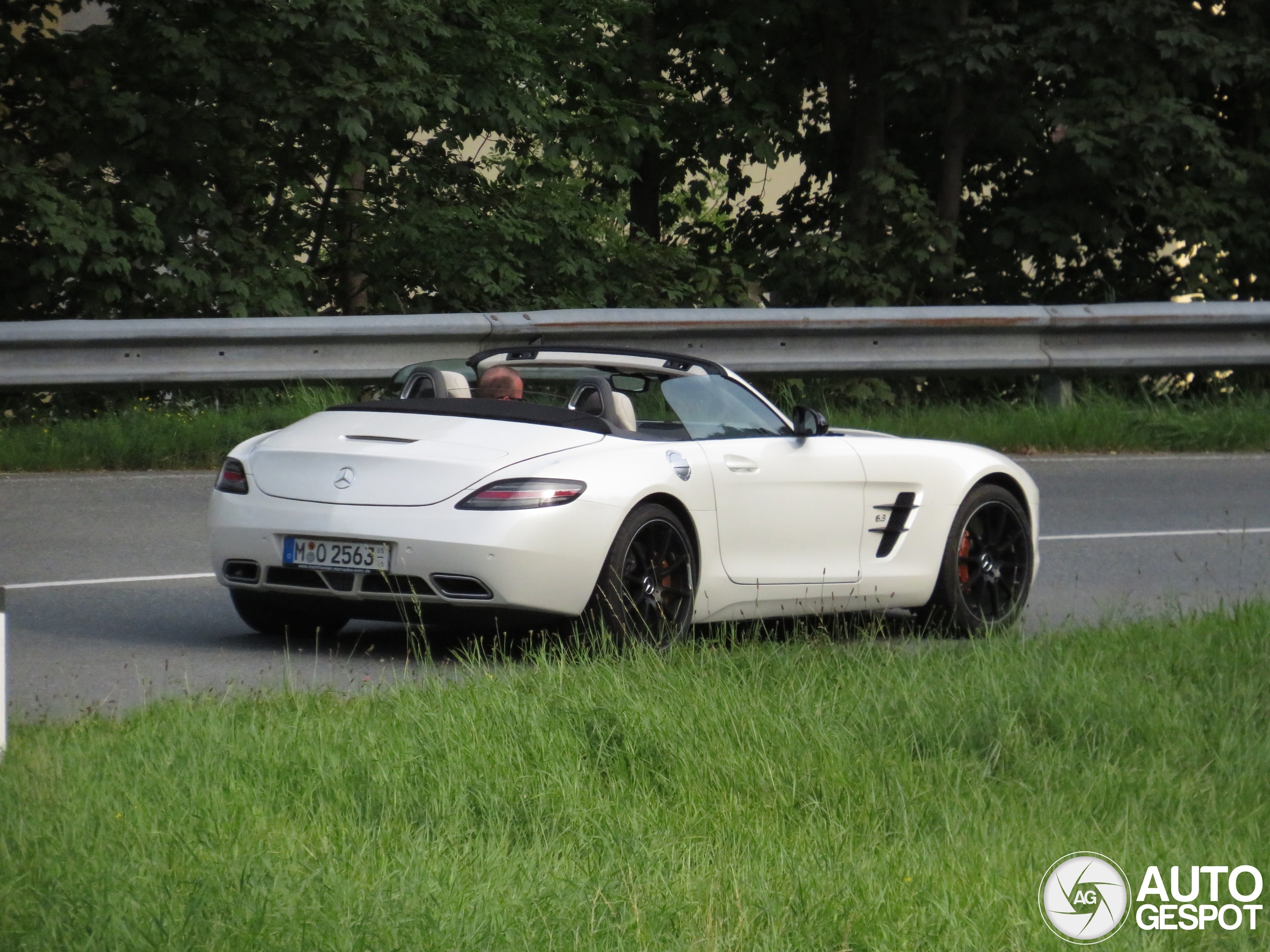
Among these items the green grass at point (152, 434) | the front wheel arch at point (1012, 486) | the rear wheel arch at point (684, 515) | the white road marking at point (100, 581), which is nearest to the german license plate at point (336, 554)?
the rear wheel arch at point (684, 515)

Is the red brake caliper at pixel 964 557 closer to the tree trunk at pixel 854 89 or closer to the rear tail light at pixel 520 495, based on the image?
the rear tail light at pixel 520 495

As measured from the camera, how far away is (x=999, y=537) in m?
9.05

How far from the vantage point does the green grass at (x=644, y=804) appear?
4.08 meters

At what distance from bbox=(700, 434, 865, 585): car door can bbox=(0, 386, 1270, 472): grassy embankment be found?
612 centimetres

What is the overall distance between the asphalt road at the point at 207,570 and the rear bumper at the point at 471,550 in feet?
1.05

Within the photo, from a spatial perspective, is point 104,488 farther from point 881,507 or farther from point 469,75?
point 469,75

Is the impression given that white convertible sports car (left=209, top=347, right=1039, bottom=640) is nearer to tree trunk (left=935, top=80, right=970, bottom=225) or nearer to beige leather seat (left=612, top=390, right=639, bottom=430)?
beige leather seat (left=612, top=390, right=639, bottom=430)

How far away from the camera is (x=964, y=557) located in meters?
8.91

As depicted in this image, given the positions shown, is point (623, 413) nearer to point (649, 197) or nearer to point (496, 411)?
point (496, 411)

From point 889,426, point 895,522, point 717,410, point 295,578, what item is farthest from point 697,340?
point 295,578

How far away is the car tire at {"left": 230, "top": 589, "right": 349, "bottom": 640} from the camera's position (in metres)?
7.55

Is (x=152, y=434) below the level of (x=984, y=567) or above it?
above

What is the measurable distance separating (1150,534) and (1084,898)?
7632mm

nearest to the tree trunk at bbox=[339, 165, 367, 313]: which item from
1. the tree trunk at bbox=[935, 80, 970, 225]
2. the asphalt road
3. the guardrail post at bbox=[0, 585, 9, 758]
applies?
the tree trunk at bbox=[935, 80, 970, 225]
